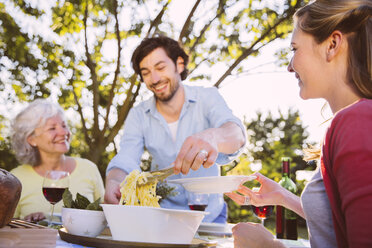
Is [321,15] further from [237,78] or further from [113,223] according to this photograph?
[237,78]

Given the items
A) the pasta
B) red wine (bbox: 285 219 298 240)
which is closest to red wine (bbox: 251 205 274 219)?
red wine (bbox: 285 219 298 240)

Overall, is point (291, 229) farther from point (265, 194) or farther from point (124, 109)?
point (124, 109)

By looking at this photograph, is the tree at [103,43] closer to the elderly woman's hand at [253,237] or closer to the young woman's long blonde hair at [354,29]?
the young woman's long blonde hair at [354,29]

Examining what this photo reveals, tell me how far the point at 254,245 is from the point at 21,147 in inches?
128

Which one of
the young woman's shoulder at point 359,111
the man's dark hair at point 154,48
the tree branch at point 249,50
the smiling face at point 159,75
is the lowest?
the young woman's shoulder at point 359,111

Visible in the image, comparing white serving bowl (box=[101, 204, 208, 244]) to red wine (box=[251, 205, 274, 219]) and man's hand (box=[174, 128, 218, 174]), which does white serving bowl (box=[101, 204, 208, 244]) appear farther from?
red wine (box=[251, 205, 274, 219])

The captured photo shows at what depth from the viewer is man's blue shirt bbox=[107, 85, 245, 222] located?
10.8ft

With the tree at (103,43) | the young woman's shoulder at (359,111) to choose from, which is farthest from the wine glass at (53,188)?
the tree at (103,43)

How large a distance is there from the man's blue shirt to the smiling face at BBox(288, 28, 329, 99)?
4.78 ft

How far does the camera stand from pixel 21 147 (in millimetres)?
3994

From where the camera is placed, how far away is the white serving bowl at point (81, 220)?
5.36 ft

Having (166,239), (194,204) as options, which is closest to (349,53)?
(166,239)

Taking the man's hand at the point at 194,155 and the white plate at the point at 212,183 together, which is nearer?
the white plate at the point at 212,183

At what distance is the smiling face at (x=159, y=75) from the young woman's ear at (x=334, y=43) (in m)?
2.13
